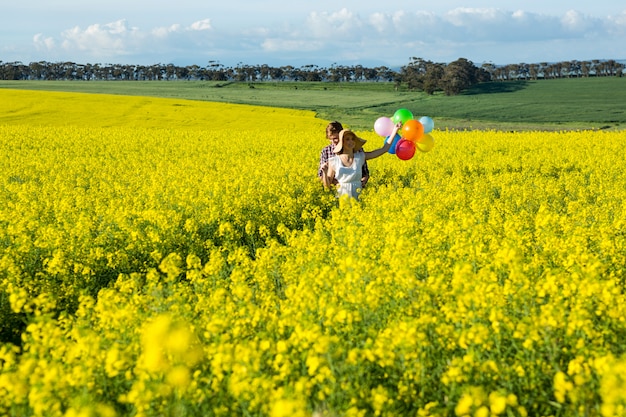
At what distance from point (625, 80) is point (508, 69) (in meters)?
22.6

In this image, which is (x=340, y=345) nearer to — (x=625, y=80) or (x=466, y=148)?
(x=466, y=148)

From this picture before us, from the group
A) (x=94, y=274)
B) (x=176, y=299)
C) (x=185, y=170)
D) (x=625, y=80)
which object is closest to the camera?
(x=176, y=299)

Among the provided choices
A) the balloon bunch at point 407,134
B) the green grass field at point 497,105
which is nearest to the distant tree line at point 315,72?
the green grass field at point 497,105

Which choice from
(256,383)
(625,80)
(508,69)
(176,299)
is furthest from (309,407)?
(508,69)

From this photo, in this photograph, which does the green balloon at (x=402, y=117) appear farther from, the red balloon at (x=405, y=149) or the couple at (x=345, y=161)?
the couple at (x=345, y=161)

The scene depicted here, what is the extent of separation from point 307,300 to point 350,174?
4.97 meters

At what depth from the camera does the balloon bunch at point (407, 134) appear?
32.9 ft

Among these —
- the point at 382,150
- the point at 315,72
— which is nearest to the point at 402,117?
the point at 382,150

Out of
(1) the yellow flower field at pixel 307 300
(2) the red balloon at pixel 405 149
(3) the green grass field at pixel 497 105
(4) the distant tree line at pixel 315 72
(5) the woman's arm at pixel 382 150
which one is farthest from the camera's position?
(4) the distant tree line at pixel 315 72

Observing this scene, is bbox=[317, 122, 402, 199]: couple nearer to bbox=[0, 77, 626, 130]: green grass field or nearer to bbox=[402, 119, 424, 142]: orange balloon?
bbox=[402, 119, 424, 142]: orange balloon

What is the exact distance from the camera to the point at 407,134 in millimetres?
10289

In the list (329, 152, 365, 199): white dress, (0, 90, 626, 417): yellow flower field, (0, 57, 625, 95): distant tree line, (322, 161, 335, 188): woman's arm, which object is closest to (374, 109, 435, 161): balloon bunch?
(0, 90, 626, 417): yellow flower field

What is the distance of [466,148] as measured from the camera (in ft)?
58.0

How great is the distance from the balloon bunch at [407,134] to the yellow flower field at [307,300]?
76cm
